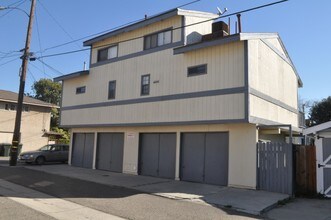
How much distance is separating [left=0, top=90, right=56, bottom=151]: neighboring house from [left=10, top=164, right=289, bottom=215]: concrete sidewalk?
2031cm

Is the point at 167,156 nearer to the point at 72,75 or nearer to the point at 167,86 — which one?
the point at 167,86

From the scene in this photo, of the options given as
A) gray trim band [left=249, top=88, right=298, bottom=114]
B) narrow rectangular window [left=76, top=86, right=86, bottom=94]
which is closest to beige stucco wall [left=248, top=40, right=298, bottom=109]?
gray trim band [left=249, top=88, right=298, bottom=114]

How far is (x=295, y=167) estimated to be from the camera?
13562 mm

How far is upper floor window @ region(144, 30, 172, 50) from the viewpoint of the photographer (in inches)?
692

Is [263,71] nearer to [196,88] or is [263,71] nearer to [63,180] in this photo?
[196,88]

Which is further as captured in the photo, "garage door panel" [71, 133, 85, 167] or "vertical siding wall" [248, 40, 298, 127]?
"garage door panel" [71, 133, 85, 167]

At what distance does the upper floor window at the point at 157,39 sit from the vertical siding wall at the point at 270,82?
15.4ft

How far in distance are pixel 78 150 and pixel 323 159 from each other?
15608 millimetres

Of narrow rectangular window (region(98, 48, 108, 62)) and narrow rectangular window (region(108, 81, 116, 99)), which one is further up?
narrow rectangular window (region(98, 48, 108, 62))

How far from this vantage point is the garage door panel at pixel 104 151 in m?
20.6

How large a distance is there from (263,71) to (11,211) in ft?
38.3

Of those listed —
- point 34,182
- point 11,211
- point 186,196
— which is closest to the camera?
point 11,211

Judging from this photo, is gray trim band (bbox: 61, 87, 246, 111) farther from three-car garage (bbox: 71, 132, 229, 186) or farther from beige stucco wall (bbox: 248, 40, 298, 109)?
three-car garage (bbox: 71, 132, 229, 186)

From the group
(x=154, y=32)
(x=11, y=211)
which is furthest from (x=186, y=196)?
(x=154, y=32)
